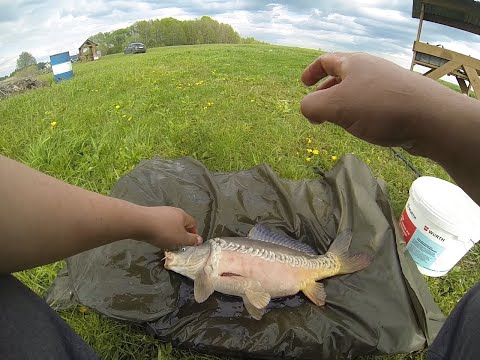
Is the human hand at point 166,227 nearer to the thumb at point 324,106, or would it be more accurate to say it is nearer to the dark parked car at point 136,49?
the thumb at point 324,106

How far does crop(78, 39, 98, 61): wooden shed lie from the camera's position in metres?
A: 27.3

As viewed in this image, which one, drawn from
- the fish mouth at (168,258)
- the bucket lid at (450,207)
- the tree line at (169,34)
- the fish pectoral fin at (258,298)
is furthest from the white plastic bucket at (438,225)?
the tree line at (169,34)

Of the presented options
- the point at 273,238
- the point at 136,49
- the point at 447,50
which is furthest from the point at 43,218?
the point at 136,49

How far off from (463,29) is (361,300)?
8255 millimetres

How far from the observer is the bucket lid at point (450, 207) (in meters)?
2.38

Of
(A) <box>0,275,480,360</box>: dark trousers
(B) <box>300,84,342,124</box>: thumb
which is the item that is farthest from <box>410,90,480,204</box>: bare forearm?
(A) <box>0,275,480,360</box>: dark trousers

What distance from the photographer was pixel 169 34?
36.8 meters

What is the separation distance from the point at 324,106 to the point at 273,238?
1259 millimetres

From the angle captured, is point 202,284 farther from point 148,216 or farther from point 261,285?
point 148,216

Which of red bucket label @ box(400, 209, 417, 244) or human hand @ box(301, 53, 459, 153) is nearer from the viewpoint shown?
human hand @ box(301, 53, 459, 153)

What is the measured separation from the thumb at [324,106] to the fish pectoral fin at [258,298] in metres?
1.14

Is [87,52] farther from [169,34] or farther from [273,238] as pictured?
[273,238]

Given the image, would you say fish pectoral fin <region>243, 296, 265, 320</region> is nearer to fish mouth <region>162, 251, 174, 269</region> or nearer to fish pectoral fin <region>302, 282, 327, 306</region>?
fish pectoral fin <region>302, 282, 327, 306</region>

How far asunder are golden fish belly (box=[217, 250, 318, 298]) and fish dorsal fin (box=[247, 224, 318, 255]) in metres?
0.19
